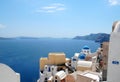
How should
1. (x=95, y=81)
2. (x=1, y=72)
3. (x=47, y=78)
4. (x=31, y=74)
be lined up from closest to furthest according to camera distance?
(x=1, y=72) < (x=95, y=81) < (x=47, y=78) < (x=31, y=74)

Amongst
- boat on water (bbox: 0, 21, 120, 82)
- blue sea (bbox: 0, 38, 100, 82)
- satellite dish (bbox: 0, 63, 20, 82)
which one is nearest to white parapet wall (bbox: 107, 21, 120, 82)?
boat on water (bbox: 0, 21, 120, 82)

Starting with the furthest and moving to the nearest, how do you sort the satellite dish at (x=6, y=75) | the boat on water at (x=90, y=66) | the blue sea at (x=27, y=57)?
1. the blue sea at (x=27, y=57)
2. the boat on water at (x=90, y=66)
3. the satellite dish at (x=6, y=75)

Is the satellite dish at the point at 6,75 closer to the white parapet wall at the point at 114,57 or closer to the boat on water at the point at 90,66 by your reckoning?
the boat on water at the point at 90,66

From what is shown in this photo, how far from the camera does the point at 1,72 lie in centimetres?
500

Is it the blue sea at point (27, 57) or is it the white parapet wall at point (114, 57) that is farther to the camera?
the blue sea at point (27, 57)

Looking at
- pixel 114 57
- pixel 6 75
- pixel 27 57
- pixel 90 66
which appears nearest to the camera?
pixel 6 75

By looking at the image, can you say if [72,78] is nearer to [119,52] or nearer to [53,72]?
[53,72]

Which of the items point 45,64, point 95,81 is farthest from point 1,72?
point 45,64

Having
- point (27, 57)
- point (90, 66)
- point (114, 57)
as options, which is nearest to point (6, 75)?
point (114, 57)

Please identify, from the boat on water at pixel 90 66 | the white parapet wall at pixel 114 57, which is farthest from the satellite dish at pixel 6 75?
the white parapet wall at pixel 114 57

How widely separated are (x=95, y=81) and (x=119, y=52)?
3.74 meters

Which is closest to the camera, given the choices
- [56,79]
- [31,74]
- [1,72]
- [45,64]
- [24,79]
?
[1,72]

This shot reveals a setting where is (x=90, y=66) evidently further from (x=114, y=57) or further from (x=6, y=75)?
(x=6, y=75)

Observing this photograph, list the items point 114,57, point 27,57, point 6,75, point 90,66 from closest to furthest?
point 6,75, point 114,57, point 90,66, point 27,57
